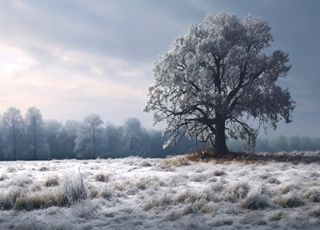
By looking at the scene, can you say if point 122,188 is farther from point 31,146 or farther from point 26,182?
point 31,146

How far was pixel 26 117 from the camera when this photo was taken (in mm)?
90500

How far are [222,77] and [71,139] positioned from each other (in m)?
68.2

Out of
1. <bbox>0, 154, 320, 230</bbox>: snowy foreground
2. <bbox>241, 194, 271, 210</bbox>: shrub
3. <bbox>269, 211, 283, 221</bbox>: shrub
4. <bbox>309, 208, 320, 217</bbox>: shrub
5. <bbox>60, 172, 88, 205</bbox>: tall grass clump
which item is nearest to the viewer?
<bbox>0, 154, 320, 230</bbox>: snowy foreground

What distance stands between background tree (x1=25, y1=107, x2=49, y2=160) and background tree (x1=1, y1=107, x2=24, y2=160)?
1405 millimetres

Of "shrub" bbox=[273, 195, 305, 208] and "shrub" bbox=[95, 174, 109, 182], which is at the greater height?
"shrub" bbox=[95, 174, 109, 182]

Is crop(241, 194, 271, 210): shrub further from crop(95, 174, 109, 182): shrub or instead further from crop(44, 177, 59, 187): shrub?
crop(95, 174, 109, 182): shrub

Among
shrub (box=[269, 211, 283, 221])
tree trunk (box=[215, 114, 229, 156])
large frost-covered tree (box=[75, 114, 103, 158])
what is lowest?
shrub (box=[269, 211, 283, 221])

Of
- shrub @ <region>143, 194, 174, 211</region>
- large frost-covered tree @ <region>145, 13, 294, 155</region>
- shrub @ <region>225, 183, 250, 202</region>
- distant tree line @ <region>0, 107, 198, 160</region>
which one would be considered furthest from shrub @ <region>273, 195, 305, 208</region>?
distant tree line @ <region>0, 107, 198, 160</region>

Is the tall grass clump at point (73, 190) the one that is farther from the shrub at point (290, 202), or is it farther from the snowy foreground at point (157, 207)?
the shrub at point (290, 202)

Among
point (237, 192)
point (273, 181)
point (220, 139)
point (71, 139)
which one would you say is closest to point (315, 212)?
point (237, 192)

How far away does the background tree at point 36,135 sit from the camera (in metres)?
84.1

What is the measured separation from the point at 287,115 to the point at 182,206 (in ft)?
75.2

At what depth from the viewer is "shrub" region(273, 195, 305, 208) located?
1265cm

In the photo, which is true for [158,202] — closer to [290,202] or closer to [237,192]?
[237,192]
